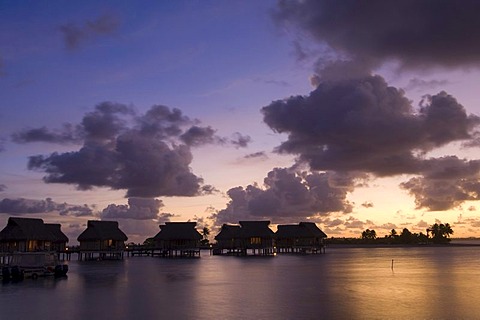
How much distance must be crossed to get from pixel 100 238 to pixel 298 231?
5015 cm

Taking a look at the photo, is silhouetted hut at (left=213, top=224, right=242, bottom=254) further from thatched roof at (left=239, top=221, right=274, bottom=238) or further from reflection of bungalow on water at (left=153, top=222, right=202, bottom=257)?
reflection of bungalow on water at (left=153, top=222, right=202, bottom=257)

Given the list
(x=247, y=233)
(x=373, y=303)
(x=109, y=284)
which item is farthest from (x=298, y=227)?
(x=373, y=303)

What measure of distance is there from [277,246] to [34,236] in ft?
219

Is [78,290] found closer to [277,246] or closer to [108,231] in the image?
[108,231]

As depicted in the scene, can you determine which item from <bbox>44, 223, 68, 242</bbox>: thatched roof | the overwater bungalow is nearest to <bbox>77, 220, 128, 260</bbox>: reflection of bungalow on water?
<bbox>44, 223, 68, 242</bbox>: thatched roof

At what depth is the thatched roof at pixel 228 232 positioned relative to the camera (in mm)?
113319

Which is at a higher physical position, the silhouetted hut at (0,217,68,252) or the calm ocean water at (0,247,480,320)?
the silhouetted hut at (0,217,68,252)

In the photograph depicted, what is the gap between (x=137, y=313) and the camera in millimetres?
30891

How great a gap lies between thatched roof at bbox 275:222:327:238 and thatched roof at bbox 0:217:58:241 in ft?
196

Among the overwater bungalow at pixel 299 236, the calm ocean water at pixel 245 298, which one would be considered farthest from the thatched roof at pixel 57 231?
the overwater bungalow at pixel 299 236

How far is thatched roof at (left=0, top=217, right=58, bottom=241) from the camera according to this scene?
74312mm

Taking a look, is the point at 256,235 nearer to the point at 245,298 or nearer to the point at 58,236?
the point at 58,236

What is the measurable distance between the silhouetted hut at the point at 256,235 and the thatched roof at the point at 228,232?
1762 mm

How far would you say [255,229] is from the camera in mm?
110500
